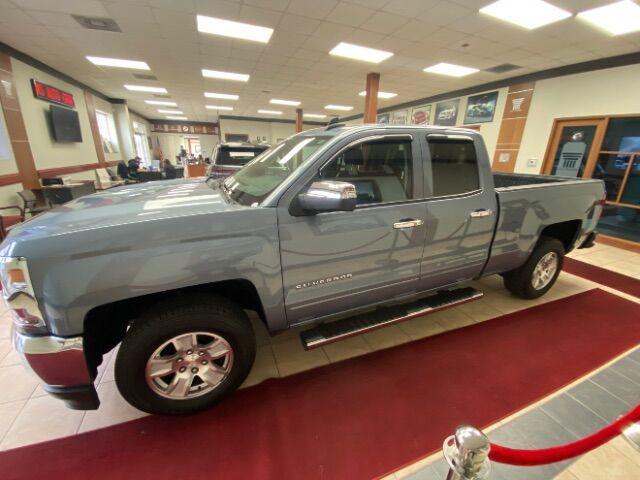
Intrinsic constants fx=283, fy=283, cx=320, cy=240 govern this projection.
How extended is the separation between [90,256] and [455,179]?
242 cm

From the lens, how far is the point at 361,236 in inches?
73.1

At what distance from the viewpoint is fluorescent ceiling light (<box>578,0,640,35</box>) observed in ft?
13.8

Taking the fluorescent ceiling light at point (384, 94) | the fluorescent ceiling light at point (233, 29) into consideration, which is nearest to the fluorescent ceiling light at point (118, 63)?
the fluorescent ceiling light at point (233, 29)

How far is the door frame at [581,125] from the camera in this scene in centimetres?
630

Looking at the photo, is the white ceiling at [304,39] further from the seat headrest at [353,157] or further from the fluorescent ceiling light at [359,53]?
the seat headrest at [353,157]

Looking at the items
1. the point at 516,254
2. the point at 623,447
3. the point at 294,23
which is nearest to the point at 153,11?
the point at 294,23

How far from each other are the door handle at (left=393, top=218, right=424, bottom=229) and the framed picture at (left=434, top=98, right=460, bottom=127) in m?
10.0

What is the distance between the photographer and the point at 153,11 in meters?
4.63

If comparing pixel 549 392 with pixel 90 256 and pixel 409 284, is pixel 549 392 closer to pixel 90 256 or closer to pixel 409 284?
pixel 409 284

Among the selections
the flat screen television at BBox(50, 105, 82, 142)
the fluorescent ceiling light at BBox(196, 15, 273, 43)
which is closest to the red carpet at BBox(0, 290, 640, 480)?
the fluorescent ceiling light at BBox(196, 15, 273, 43)

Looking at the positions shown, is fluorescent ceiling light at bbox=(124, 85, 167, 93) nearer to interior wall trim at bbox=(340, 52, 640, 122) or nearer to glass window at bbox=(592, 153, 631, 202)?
interior wall trim at bbox=(340, 52, 640, 122)

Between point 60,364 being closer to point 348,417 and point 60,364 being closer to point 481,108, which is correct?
point 348,417

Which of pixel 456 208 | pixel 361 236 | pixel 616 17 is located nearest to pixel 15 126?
pixel 361 236

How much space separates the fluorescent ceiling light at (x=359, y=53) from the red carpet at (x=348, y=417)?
617 centimetres
